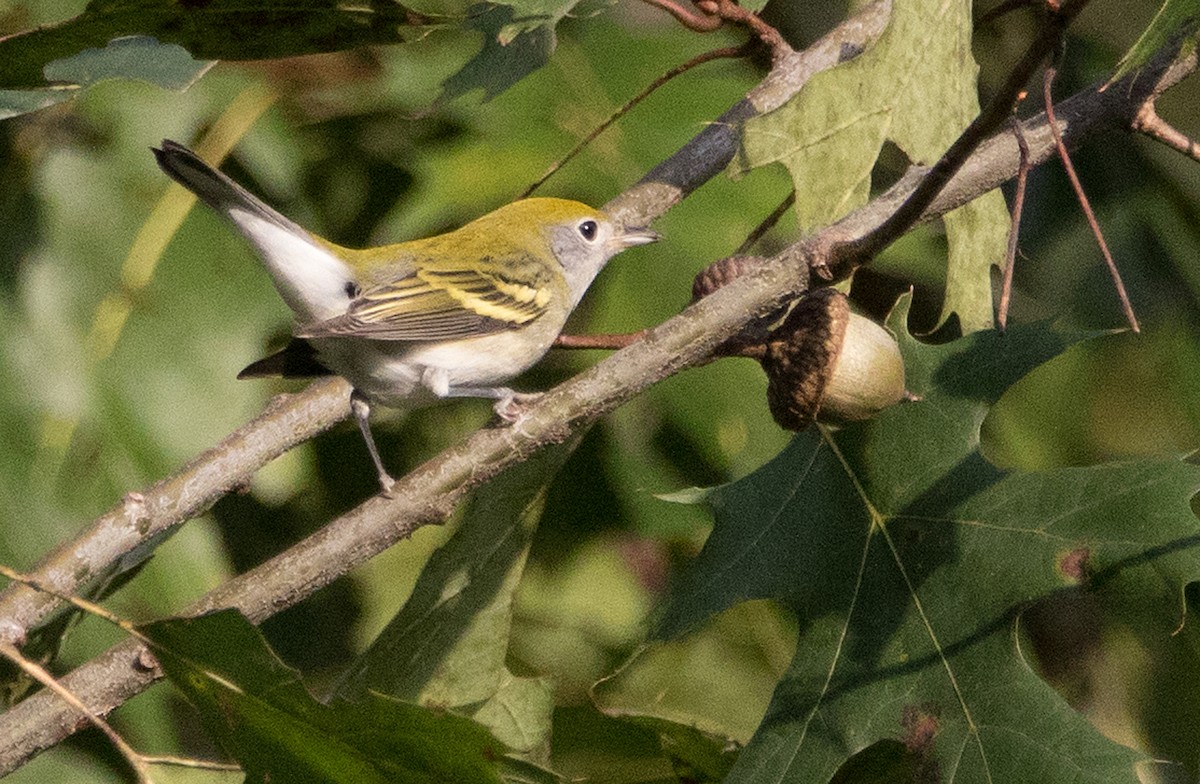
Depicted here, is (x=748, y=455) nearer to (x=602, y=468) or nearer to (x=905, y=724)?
(x=602, y=468)

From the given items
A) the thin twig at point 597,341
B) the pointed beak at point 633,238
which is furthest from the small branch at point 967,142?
the pointed beak at point 633,238

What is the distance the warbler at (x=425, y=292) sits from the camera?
2.54 meters

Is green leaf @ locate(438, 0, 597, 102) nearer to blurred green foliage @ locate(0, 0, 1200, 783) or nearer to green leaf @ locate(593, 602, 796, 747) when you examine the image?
blurred green foliage @ locate(0, 0, 1200, 783)

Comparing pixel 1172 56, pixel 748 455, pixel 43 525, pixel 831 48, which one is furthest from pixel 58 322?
pixel 1172 56

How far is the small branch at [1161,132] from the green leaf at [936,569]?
0.31 metres

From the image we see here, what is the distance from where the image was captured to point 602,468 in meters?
2.93

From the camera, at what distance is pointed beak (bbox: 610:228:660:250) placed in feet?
8.67

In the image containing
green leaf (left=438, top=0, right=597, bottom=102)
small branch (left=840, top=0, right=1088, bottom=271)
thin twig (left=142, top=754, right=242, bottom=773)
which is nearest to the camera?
small branch (left=840, top=0, right=1088, bottom=271)

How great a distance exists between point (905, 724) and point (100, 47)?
1.61 m

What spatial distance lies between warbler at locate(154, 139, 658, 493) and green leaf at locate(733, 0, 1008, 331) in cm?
67

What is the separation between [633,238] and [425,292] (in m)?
0.52

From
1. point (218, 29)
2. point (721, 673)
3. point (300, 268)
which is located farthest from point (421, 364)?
point (721, 673)

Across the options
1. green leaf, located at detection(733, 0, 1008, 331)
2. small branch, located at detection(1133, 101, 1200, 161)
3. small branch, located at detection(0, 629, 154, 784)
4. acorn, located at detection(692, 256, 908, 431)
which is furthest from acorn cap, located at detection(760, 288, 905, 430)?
small branch, located at detection(0, 629, 154, 784)

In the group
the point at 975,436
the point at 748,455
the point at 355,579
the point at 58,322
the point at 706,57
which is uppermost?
the point at 706,57
